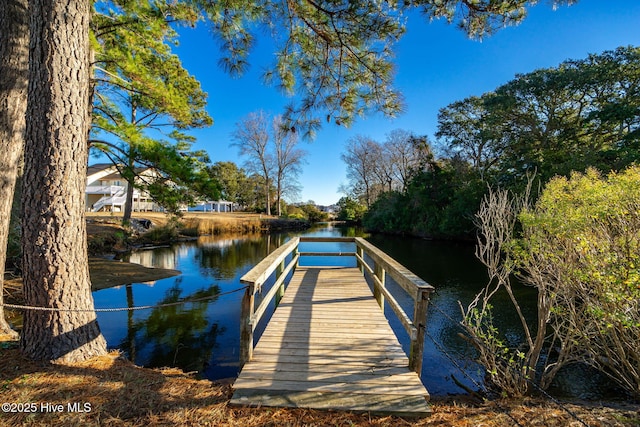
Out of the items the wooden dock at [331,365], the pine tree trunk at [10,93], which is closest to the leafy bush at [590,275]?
the wooden dock at [331,365]

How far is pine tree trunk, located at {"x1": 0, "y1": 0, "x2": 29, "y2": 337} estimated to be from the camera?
112 inches

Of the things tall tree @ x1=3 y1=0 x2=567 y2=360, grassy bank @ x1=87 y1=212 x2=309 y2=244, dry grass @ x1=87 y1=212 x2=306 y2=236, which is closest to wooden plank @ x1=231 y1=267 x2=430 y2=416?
tall tree @ x1=3 y1=0 x2=567 y2=360

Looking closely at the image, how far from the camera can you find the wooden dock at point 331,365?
210cm

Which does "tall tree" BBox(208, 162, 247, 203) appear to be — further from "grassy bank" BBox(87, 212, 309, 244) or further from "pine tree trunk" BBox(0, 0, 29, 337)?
"pine tree trunk" BBox(0, 0, 29, 337)

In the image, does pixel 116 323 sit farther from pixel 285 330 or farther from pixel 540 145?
pixel 540 145

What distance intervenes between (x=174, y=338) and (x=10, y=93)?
12.9 feet

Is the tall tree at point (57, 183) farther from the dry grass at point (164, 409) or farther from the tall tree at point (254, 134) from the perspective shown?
the tall tree at point (254, 134)

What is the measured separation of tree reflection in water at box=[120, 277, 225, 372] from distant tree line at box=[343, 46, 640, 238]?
33.7 feet

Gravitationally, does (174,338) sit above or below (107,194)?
below

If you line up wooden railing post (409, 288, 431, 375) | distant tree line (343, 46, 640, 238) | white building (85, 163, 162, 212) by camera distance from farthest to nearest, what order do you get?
white building (85, 163, 162, 212), distant tree line (343, 46, 640, 238), wooden railing post (409, 288, 431, 375)

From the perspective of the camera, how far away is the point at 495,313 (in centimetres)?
639

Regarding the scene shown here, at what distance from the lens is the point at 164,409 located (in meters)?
1.99

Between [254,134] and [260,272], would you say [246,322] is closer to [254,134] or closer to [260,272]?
[260,272]

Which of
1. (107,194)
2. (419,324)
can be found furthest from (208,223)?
(419,324)
